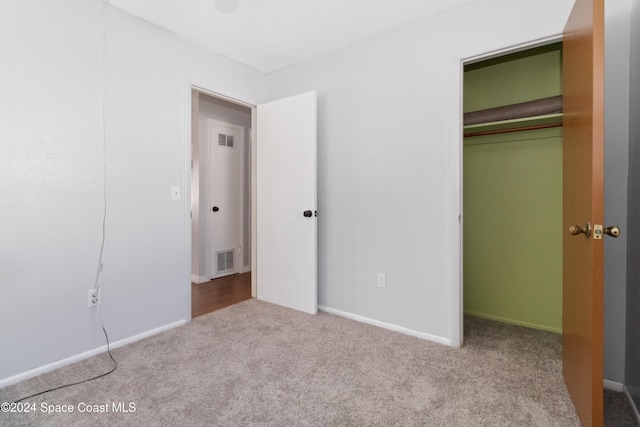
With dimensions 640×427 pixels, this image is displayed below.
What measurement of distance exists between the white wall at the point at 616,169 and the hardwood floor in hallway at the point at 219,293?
2.87 m

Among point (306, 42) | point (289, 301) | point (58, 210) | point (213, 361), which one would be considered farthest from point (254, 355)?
point (306, 42)

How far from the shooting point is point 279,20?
2363 mm

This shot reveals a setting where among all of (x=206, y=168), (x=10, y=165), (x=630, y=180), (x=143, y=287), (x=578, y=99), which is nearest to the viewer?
(x=578, y=99)

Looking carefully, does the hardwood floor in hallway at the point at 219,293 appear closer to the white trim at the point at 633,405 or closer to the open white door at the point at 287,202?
the open white door at the point at 287,202

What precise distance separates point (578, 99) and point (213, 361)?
2.47 meters

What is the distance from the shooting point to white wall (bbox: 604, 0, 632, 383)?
168 centimetres

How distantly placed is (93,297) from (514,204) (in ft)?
10.6

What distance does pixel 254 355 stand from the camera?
210 centimetres

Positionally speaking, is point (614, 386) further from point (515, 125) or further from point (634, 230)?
point (515, 125)

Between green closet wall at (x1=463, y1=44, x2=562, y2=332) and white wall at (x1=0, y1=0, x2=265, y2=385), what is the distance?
2.49m

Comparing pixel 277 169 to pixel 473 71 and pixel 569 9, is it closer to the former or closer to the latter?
pixel 473 71

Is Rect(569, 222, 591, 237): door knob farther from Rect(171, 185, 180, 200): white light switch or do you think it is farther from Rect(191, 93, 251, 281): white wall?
Rect(191, 93, 251, 281): white wall

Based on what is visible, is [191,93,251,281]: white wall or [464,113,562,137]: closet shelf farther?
[191,93,251,281]: white wall

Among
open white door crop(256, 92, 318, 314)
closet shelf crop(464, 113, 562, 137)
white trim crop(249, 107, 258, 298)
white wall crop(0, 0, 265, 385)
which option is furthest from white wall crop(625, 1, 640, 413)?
white wall crop(0, 0, 265, 385)
